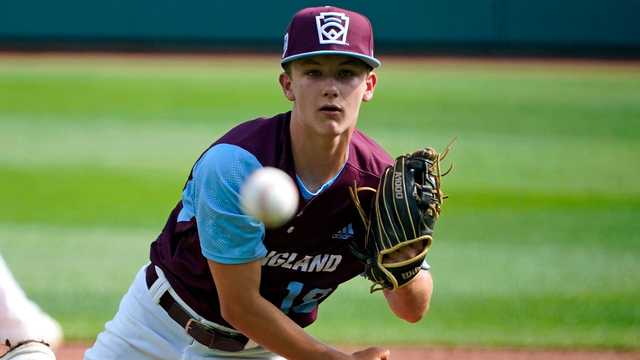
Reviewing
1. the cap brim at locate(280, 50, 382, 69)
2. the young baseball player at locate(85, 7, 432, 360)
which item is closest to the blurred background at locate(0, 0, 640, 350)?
the young baseball player at locate(85, 7, 432, 360)

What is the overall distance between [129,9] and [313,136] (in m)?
14.3

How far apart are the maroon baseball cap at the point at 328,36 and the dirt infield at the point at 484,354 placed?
2.69 m

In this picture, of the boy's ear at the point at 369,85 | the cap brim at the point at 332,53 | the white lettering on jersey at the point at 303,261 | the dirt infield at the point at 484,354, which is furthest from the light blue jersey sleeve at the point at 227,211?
the dirt infield at the point at 484,354

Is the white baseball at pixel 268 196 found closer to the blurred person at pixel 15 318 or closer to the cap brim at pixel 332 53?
the cap brim at pixel 332 53

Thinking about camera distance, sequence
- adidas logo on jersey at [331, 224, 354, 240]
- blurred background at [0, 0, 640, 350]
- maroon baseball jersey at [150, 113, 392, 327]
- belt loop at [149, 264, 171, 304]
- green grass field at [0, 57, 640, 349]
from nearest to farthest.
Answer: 1. maroon baseball jersey at [150, 113, 392, 327]
2. adidas logo on jersey at [331, 224, 354, 240]
3. belt loop at [149, 264, 171, 304]
4. green grass field at [0, 57, 640, 349]
5. blurred background at [0, 0, 640, 350]

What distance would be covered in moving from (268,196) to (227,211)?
0.17 meters

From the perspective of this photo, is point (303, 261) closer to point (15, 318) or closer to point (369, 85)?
point (369, 85)

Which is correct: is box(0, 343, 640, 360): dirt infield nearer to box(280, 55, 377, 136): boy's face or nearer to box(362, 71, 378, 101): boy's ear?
Answer: box(362, 71, 378, 101): boy's ear

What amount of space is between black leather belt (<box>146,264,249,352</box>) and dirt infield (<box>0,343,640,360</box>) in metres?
2.18

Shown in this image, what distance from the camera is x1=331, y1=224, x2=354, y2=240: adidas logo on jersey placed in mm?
3629

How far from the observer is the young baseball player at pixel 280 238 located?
337cm

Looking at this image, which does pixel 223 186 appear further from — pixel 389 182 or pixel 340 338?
pixel 340 338

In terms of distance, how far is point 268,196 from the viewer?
323 cm

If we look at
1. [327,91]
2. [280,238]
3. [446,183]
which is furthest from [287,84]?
[446,183]
